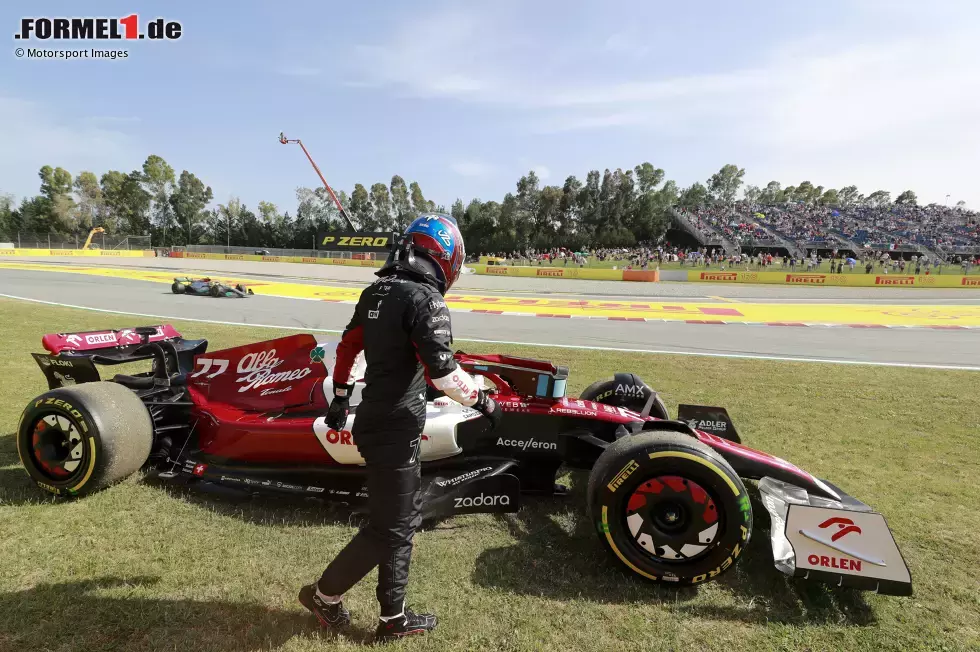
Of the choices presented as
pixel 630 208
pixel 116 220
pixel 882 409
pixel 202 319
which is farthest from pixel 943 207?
pixel 116 220

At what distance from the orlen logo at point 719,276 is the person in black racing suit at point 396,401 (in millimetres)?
30338

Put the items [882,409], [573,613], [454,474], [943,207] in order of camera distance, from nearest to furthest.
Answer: [573,613] → [454,474] → [882,409] → [943,207]

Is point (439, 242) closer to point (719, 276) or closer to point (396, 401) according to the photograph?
point (396, 401)

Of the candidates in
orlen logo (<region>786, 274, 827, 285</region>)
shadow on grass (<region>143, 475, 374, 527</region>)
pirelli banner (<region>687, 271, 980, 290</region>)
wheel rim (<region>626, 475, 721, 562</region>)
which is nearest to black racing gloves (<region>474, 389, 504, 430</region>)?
wheel rim (<region>626, 475, 721, 562</region>)

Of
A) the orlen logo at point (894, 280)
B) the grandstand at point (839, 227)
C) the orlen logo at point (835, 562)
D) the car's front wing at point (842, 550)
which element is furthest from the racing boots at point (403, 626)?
the grandstand at point (839, 227)

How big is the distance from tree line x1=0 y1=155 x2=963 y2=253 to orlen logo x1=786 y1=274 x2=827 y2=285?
1303 inches

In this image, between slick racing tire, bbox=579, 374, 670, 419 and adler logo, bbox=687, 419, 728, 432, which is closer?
adler logo, bbox=687, 419, 728, 432

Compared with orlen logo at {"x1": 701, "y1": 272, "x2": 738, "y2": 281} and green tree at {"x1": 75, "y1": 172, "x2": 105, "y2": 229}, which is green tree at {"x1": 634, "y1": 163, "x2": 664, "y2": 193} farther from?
green tree at {"x1": 75, "y1": 172, "x2": 105, "y2": 229}

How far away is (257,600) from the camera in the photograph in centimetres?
267

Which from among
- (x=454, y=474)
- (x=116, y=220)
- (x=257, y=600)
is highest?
(x=116, y=220)

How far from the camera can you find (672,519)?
2.82 metres

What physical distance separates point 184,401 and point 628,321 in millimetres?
11819

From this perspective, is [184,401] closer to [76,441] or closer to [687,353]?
[76,441]

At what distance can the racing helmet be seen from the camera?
2.41 meters
